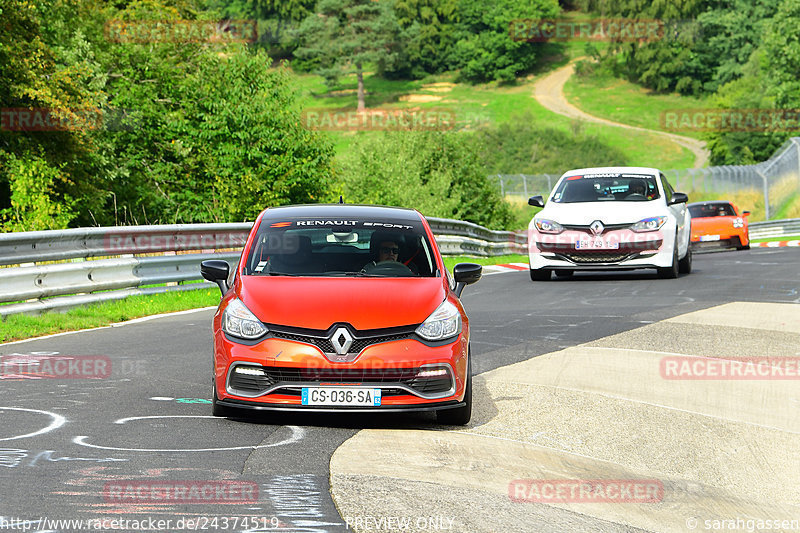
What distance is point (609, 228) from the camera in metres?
17.8

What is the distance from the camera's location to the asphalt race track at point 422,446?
5.08 m

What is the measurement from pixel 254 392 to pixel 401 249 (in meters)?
1.71

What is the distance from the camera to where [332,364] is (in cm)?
689

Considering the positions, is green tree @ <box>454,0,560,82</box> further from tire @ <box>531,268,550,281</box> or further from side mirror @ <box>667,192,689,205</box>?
side mirror @ <box>667,192,689,205</box>

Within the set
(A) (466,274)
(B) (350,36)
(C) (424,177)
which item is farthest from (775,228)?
(B) (350,36)

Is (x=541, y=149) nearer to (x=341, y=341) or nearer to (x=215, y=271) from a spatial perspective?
(x=215, y=271)

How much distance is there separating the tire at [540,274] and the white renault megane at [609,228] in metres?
0.02

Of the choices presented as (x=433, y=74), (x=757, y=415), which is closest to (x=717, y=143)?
(x=433, y=74)

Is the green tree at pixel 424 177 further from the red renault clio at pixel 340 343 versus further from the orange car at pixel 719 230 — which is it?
the red renault clio at pixel 340 343

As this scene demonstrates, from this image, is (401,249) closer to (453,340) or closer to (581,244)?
(453,340)

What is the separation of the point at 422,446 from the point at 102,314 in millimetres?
7511

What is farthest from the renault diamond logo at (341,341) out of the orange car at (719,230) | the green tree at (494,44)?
the green tree at (494,44)

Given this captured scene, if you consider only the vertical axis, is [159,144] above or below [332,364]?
below

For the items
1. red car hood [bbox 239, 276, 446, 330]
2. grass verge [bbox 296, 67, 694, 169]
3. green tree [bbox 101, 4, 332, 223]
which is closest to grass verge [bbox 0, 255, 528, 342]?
red car hood [bbox 239, 276, 446, 330]
